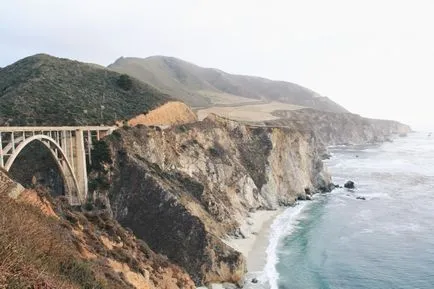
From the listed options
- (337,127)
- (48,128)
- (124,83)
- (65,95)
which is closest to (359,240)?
(48,128)

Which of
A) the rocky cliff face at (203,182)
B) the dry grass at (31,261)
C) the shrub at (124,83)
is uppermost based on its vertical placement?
the shrub at (124,83)

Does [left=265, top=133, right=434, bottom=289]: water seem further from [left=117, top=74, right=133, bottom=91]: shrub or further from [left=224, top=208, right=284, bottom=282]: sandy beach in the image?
[left=117, top=74, right=133, bottom=91]: shrub

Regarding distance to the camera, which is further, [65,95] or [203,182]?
[65,95]

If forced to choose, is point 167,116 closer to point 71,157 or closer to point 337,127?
point 71,157

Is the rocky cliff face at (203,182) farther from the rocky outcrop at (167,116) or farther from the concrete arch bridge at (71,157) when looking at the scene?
the rocky outcrop at (167,116)

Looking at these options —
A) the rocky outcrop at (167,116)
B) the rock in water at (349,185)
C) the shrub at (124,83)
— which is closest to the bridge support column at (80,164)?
the rocky outcrop at (167,116)

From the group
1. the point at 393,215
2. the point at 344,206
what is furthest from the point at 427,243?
the point at 344,206
